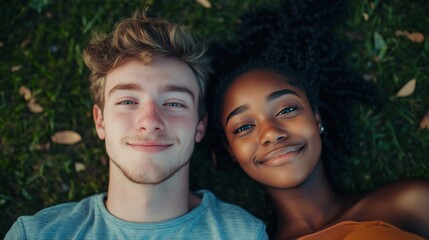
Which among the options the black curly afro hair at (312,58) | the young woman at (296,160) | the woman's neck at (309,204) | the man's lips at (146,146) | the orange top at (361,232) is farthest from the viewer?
the black curly afro hair at (312,58)

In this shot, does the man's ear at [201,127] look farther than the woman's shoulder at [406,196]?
Yes

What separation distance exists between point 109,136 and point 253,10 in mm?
1963

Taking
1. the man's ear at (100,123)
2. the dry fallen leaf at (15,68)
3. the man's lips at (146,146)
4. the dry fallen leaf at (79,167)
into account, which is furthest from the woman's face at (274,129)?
the dry fallen leaf at (15,68)

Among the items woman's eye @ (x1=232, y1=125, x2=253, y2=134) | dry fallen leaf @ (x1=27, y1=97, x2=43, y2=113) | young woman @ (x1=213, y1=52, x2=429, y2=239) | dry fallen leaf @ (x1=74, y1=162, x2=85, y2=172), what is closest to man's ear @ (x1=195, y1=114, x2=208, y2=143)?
young woman @ (x1=213, y1=52, x2=429, y2=239)

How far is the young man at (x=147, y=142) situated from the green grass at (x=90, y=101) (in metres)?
0.60

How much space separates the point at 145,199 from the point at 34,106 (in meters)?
1.62

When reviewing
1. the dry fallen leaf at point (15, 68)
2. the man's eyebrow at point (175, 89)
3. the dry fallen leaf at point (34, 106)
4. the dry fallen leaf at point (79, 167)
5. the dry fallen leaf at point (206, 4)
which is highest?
the dry fallen leaf at point (206, 4)

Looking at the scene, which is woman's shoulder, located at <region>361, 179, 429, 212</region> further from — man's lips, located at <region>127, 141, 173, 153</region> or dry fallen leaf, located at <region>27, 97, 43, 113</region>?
dry fallen leaf, located at <region>27, 97, 43, 113</region>

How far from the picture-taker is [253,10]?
4449mm

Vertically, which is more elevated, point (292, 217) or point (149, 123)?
point (149, 123)

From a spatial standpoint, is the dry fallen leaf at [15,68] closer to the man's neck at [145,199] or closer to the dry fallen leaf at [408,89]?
the man's neck at [145,199]

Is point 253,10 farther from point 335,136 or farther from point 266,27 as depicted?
point 335,136

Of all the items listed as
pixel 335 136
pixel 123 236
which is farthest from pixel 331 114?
pixel 123 236

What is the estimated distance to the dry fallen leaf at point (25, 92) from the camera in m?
4.36
